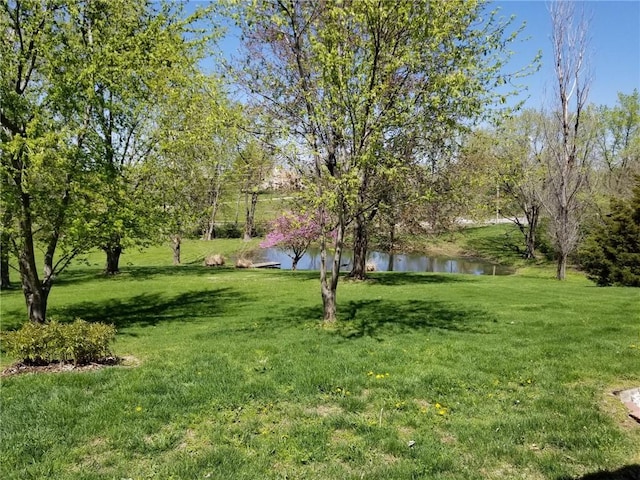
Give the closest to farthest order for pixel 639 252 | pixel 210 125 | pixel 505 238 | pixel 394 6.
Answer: pixel 394 6
pixel 210 125
pixel 639 252
pixel 505 238

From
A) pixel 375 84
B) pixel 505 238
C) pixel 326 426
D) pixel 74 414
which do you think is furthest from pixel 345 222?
pixel 505 238

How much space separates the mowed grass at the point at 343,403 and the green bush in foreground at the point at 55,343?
60cm

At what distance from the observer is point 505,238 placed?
152 ft

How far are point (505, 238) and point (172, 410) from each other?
1787 inches

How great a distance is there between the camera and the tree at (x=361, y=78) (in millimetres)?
8203

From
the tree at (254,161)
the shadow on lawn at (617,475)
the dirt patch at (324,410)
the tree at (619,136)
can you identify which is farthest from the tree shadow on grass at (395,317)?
the tree at (619,136)

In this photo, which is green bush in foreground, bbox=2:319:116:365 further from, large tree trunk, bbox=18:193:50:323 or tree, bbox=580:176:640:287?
tree, bbox=580:176:640:287

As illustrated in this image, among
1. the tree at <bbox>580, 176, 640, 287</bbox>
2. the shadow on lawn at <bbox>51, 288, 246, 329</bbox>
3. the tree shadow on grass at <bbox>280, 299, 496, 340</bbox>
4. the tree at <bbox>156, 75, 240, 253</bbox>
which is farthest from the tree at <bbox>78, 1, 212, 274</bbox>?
the tree at <bbox>580, 176, 640, 287</bbox>

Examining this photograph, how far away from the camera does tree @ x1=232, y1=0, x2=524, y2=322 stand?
8.20 metres

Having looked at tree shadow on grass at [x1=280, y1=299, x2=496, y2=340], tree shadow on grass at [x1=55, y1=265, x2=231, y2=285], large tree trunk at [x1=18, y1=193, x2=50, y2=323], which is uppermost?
large tree trunk at [x1=18, y1=193, x2=50, y2=323]

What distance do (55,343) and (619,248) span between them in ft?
75.1

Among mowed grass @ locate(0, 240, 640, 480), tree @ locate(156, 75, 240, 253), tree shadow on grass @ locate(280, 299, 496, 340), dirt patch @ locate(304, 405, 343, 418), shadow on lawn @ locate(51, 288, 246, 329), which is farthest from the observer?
shadow on lawn @ locate(51, 288, 246, 329)

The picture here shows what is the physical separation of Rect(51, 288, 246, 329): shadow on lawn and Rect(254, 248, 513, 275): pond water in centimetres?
1806

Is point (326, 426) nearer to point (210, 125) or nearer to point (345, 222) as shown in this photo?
point (345, 222)
